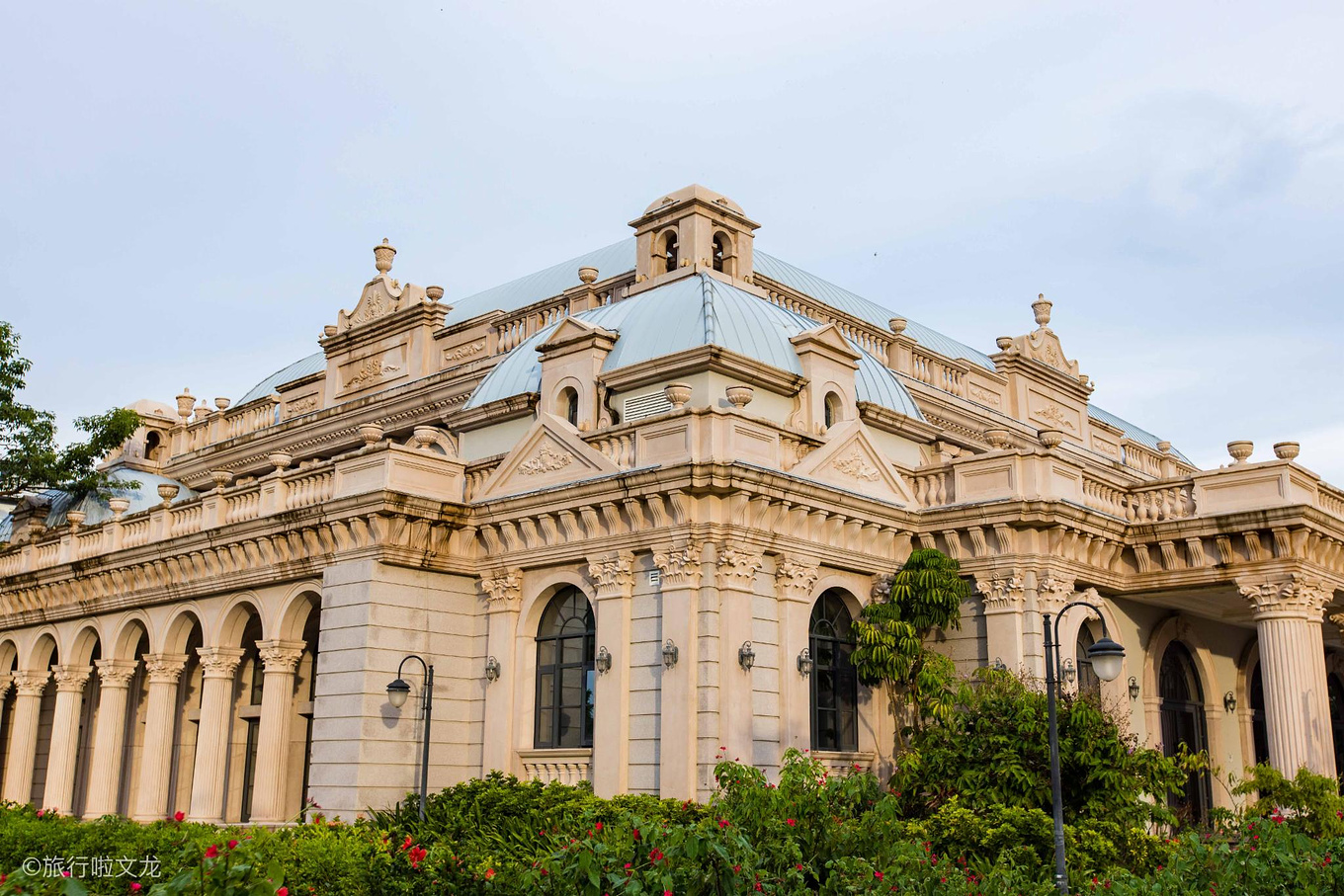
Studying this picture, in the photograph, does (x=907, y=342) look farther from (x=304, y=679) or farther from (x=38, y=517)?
(x=38, y=517)

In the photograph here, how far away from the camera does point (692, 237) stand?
2664cm

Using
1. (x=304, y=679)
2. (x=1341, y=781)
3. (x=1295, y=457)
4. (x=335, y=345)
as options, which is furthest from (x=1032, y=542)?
(x=335, y=345)

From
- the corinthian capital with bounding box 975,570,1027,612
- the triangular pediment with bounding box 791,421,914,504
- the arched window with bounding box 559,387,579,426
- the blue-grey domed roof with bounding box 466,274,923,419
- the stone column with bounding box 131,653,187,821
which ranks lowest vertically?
the stone column with bounding box 131,653,187,821

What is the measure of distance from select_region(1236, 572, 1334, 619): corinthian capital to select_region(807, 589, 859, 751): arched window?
275 inches

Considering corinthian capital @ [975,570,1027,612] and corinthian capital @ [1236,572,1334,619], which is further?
corinthian capital @ [1236,572,1334,619]

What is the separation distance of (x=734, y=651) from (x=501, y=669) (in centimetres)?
497

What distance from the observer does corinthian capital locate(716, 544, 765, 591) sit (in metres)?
19.5

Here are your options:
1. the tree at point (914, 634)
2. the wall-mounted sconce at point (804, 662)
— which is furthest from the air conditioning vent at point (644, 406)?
the tree at point (914, 634)

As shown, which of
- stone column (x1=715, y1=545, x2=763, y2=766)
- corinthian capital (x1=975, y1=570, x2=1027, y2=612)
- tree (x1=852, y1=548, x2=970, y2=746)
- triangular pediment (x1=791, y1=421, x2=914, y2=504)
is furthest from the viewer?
corinthian capital (x1=975, y1=570, x2=1027, y2=612)

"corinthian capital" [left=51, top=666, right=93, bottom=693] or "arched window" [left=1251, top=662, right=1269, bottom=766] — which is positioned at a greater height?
"corinthian capital" [left=51, top=666, right=93, bottom=693]

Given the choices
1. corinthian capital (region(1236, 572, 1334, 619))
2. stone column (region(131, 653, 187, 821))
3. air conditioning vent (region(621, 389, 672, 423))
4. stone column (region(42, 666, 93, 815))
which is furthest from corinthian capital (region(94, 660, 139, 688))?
corinthian capital (region(1236, 572, 1334, 619))

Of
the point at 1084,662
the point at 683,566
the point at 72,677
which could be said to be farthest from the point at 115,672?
the point at 1084,662

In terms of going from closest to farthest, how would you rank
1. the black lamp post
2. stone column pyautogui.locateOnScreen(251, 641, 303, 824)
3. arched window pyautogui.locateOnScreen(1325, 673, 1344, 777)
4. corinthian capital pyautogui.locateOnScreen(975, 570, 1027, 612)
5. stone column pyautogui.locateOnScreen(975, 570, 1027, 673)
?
the black lamp post < stone column pyautogui.locateOnScreen(975, 570, 1027, 673) < corinthian capital pyautogui.locateOnScreen(975, 570, 1027, 612) < stone column pyautogui.locateOnScreen(251, 641, 303, 824) < arched window pyautogui.locateOnScreen(1325, 673, 1344, 777)

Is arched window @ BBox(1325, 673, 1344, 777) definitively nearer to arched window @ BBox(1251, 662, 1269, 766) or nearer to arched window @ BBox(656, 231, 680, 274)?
arched window @ BBox(1251, 662, 1269, 766)
